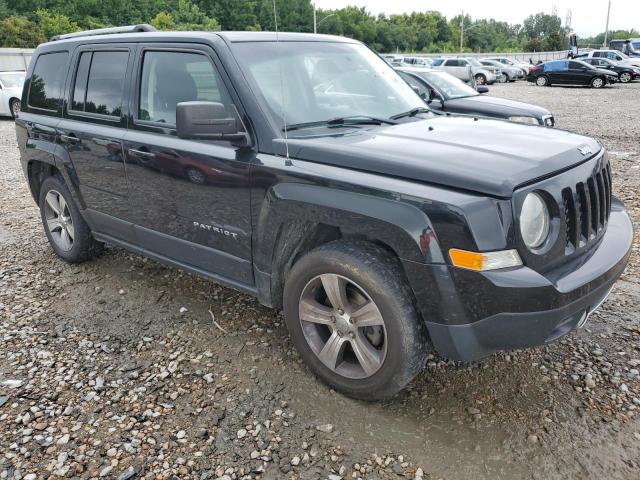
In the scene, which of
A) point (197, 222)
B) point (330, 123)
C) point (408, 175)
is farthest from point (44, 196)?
point (408, 175)

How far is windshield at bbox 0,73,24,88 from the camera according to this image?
1516cm

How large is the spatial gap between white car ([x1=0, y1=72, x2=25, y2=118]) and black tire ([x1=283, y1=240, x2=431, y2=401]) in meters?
15.1

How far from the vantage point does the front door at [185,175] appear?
3.24 meters

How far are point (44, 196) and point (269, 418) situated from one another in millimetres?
3340

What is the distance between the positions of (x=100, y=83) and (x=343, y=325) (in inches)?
106

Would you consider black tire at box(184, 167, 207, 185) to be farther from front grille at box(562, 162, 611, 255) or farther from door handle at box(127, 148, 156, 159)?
front grille at box(562, 162, 611, 255)

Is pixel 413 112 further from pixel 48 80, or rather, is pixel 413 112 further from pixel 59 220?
pixel 59 220

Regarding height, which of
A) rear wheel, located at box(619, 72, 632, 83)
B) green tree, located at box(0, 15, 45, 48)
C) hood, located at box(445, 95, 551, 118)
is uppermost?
green tree, located at box(0, 15, 45, 48)

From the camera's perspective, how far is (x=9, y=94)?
49.1ft

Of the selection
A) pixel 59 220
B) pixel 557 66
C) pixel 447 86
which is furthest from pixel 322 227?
pixel 557 66

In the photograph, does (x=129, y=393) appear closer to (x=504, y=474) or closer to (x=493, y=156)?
(x=504, y=474)

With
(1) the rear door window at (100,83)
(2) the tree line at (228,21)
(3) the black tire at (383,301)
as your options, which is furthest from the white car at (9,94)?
(2) the tree line at (228,21)

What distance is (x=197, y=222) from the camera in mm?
3492

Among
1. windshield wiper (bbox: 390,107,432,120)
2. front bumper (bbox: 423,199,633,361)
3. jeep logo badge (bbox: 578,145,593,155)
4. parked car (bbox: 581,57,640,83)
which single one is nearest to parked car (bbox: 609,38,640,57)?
parked car (bbox: 581,57,640,83)
